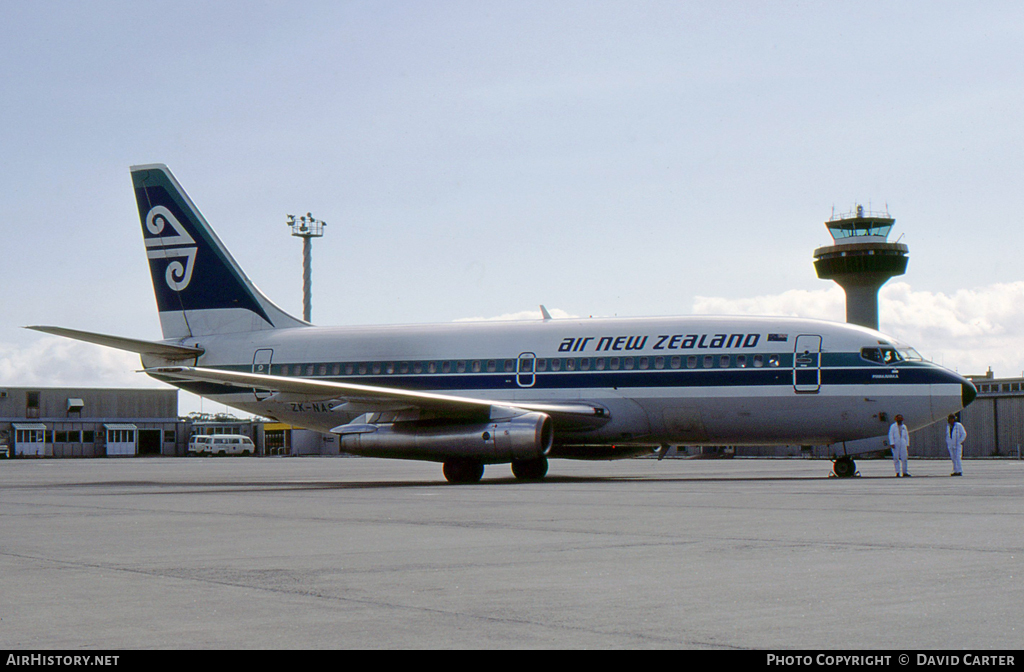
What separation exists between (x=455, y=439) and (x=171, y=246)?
42.6 ft

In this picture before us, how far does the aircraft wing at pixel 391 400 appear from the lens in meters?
23.9

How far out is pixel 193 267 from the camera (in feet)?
107

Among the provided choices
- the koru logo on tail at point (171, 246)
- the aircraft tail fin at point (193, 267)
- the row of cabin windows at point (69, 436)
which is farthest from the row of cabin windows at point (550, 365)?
the row of cabin windows at point (69, 436)

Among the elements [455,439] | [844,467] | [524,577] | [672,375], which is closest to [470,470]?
[455,439]

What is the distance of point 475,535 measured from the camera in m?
11.2

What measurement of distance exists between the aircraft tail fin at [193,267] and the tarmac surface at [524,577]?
689 inches

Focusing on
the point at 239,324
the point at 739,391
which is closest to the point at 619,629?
the point at 739,391

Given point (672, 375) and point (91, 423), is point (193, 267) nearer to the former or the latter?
point (672, 375)

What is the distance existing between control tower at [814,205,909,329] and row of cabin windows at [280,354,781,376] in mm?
60626

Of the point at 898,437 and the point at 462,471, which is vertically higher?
the point at 898,437

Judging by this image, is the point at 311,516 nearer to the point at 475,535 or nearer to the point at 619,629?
the point at 475,535

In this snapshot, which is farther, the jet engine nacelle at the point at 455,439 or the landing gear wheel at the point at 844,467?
the landing gear wheel at the point at 844,467

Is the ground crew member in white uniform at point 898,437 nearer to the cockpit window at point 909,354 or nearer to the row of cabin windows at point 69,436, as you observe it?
the cockpit window at point 909,354
